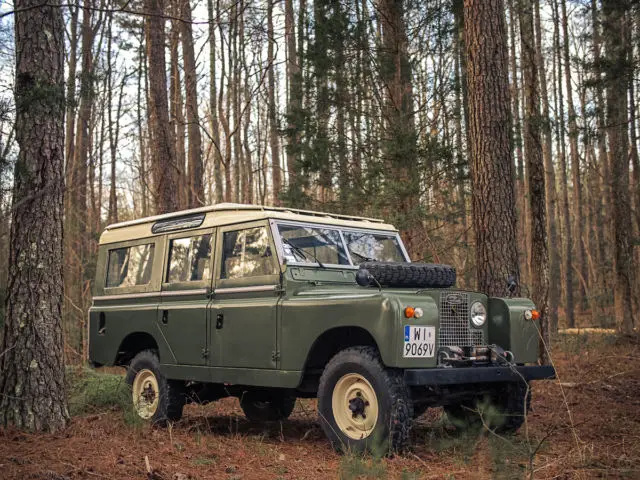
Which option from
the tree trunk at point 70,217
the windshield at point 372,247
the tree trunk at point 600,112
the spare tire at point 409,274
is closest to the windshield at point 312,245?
the windshield at point 372,247

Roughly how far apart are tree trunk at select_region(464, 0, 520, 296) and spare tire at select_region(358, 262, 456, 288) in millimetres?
2343

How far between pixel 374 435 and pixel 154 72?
9.64m

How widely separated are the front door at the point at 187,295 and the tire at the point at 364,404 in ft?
6.03

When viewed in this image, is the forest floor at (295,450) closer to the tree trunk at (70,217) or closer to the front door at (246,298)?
the front door at (246,298)

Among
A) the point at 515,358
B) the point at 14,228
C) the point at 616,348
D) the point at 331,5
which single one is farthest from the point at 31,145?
the point at 616,348

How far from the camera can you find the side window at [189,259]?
8016 mm

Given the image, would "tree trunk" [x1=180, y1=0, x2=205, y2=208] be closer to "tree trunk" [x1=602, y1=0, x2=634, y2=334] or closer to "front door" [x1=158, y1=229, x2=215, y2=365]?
"front door" [x1=158, y1=229, x2=215, y2=365]

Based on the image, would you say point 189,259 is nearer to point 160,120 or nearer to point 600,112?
point 160,120

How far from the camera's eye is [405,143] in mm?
12367

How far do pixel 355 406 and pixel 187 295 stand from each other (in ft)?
9.13

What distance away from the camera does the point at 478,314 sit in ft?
22.1

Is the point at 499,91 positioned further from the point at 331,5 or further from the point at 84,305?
the point at 84,305

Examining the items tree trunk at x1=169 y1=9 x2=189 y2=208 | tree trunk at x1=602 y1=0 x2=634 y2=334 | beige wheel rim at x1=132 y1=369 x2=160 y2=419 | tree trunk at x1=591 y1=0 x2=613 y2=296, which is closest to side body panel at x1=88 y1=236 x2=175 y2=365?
beige wheel rim at x1=132 y1=369 x2=160 y2=419

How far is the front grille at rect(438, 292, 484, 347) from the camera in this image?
21.1 feet
